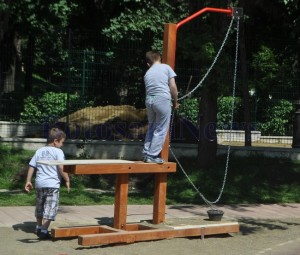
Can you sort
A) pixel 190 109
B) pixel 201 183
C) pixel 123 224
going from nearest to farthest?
pixel 123 224
pixel 201 183
pixel 190 109

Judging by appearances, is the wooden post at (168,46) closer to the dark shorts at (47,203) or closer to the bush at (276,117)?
the dark shorts at (47,203)

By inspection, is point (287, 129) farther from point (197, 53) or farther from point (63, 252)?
point (63, 252)

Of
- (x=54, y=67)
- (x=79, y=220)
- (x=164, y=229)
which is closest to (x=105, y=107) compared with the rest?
(x=54, y=67)

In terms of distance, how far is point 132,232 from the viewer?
8.89 metres

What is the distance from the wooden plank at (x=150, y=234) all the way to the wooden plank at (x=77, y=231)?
313 millimetres

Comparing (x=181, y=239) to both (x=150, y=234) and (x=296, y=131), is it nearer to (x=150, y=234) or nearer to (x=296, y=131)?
(x=150, y=234)

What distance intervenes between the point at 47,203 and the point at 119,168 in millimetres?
1106

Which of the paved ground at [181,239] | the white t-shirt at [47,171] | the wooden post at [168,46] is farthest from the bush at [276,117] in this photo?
the white t-shirt at [47,171]

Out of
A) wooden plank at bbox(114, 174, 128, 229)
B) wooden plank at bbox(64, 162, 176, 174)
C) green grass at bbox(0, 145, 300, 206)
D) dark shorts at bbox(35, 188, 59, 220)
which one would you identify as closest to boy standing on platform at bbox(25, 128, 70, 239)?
dark shorts at bbox(35, 188, 59, 220)

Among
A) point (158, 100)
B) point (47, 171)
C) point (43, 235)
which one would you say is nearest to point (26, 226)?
point (43, 235)

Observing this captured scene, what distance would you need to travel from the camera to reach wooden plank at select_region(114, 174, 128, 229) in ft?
30.0

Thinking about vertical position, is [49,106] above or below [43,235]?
above

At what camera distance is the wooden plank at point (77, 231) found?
28.8 ft

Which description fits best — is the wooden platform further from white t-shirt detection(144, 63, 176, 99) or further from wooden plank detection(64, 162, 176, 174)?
white t-shirt detection(144, 63, 176, 99)
